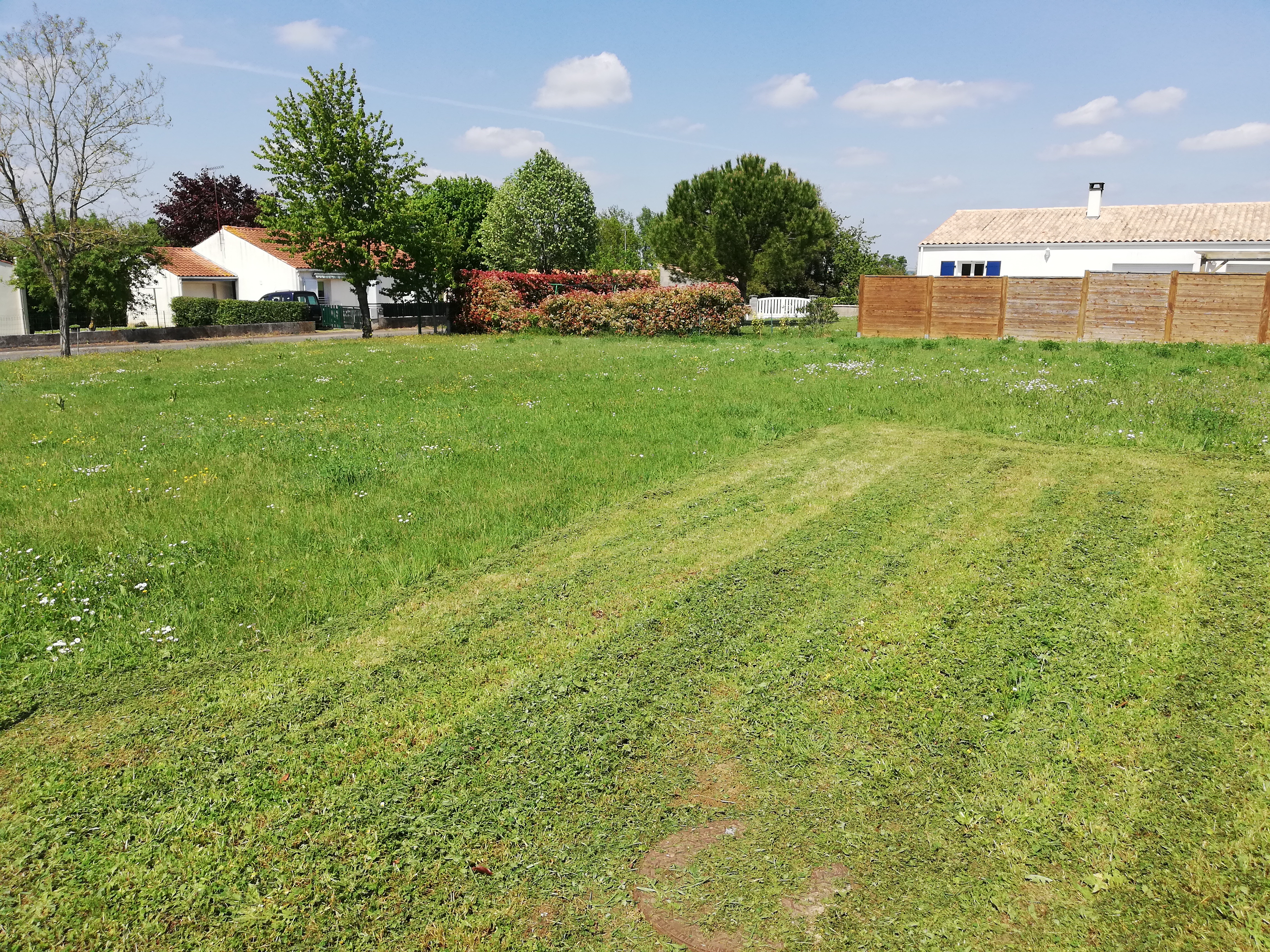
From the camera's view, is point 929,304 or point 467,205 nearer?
point 929,304

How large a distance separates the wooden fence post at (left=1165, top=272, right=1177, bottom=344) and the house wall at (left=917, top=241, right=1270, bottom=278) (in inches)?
391

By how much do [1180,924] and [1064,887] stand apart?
32 cm

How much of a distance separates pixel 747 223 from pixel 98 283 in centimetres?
3166

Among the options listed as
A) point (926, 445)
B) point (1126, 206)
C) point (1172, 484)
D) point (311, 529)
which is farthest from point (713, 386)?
point (1126, 206)

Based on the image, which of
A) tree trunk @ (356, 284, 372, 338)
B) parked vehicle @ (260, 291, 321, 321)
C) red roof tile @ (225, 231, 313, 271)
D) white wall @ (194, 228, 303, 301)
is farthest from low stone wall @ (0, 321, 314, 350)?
red roof tile @ (225, 231, 313, 271)

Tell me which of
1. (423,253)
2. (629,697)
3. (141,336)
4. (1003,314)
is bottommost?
(629,697)

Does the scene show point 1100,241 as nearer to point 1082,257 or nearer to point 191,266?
point 1082,257

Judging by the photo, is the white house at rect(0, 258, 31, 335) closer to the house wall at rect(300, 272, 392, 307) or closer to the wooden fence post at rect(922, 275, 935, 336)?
the house wall at rect(300, 272, 392, 307)

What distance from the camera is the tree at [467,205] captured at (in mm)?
45812

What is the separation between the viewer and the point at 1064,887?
2666mm

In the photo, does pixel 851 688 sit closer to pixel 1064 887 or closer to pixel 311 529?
pixel 1064 887

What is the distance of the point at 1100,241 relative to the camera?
110ft

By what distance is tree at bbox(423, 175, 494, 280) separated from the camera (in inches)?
1804

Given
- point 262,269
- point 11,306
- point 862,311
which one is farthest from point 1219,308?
point 11,306
